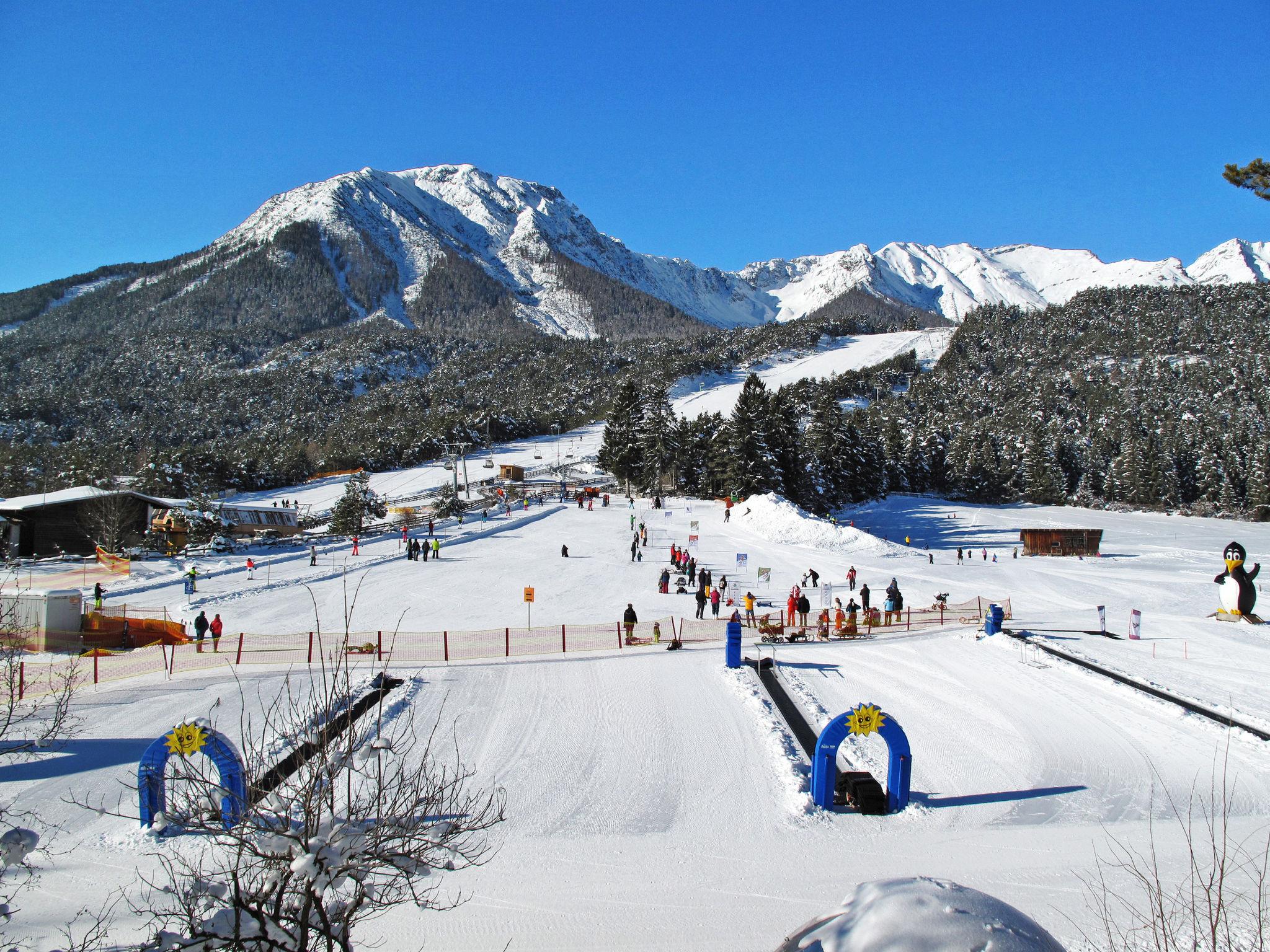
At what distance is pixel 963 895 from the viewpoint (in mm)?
3070

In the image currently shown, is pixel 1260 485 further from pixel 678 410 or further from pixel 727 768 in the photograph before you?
pixel 678 410

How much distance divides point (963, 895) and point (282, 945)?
9.92ft

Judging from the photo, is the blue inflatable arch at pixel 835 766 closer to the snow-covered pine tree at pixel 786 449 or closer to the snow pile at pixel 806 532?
the snow pile at pixel 806 532

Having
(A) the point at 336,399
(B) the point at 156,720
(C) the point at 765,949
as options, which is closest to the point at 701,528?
(B) the point at 156,720

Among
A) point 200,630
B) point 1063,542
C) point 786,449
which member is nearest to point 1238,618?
point 1063,542

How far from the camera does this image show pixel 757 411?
51.8 m

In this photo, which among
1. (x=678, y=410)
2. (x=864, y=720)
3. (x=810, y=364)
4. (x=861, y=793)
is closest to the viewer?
(x=861, y=793)

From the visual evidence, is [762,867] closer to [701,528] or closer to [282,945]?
[282,945]

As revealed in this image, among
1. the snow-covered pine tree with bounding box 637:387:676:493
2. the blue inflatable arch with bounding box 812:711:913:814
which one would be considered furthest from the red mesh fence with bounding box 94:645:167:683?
the snow-covered pine tree with bounding box 637:387:676:493

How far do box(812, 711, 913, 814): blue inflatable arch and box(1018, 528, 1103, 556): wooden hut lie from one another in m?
36.0

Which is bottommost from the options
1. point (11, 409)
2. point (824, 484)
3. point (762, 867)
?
point (762, 867)

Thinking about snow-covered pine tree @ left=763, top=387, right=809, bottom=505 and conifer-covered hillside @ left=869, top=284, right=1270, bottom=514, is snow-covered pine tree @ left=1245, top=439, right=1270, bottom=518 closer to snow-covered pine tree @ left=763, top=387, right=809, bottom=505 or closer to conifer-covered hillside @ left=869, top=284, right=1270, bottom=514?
conifer-covered hillside @ left=869, top=284, right=1270, bottom=514

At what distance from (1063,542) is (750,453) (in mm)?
20368

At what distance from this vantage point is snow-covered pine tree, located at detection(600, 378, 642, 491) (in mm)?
56094
